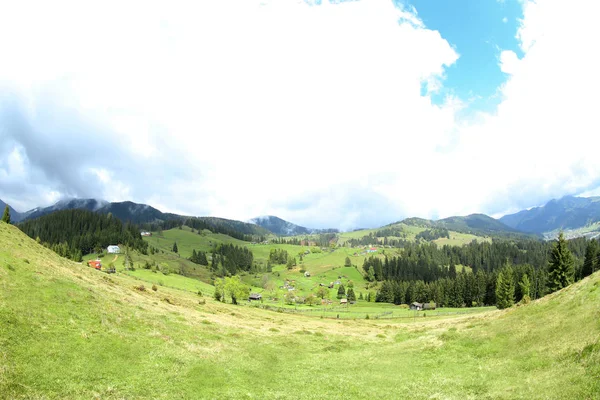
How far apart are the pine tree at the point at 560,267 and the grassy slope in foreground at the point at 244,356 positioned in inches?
2821

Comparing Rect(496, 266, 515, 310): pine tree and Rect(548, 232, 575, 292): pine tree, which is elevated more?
Rect(548, 232, 575, 292): pine tree

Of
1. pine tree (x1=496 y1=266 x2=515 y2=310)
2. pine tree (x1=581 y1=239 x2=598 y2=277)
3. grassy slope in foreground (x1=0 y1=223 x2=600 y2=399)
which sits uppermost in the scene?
pine tree (x1=581 y1=239 x2=598 y2=277)

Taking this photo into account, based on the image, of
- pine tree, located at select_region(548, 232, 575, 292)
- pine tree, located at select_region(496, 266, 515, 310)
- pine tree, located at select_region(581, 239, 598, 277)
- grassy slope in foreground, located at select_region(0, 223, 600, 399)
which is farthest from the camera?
pine tree, located at select_region(581, 239, 598, 277)

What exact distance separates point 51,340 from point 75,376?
20.8 feet

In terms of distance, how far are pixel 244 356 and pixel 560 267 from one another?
113 meters

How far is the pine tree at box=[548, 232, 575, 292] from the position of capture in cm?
9944

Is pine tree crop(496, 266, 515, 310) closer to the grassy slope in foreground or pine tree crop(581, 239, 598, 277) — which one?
pine tree crop(581, 239, 598, 277)

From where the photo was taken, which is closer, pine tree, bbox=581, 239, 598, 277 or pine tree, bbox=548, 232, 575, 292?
pine tree, bbox=548, 232, 575, 292

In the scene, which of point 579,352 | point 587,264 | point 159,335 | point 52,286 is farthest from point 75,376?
point 587,264

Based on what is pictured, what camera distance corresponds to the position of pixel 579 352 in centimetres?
2384

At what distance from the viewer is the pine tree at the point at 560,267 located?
99438mm

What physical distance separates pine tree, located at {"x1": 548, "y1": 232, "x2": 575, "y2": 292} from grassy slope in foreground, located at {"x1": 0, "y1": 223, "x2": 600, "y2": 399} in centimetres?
7164

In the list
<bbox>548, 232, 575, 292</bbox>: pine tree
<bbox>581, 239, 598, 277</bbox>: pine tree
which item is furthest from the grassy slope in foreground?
<bbox>581, 239, 598, 277</bbox>: pine tree

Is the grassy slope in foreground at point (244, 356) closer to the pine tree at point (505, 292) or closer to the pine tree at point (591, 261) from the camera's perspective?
the pine tree at point (505, 292)
